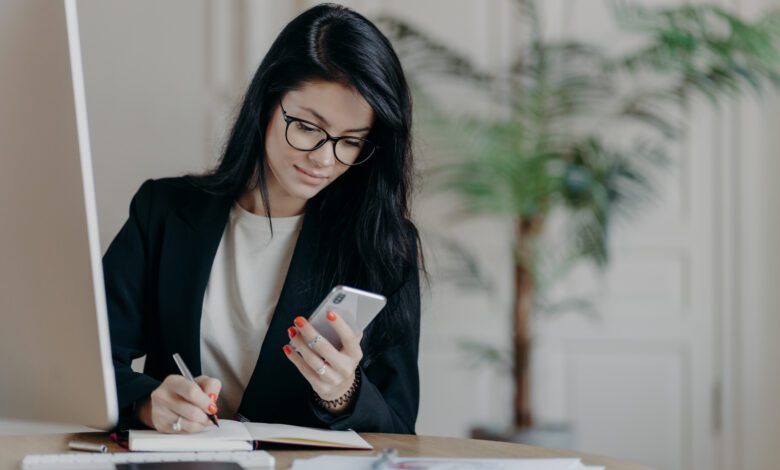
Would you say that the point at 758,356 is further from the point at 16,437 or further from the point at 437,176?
the point at 16,437

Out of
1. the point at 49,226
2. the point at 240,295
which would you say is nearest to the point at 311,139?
the point at 240,295

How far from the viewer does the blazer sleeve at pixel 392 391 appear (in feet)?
4.73

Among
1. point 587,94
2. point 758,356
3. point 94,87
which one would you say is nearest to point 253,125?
point 587,94

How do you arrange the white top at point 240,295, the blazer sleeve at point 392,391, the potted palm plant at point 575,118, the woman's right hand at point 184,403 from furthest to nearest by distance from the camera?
the potted palm plant at point 575,118, the white top at point 240,295, the blazer sleeve at point 392,391, the woman's right hand at point 184,403

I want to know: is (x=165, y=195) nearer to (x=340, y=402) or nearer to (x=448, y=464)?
(x=340, y=402)

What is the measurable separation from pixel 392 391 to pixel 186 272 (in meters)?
0.41

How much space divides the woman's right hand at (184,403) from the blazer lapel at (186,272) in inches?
11.6

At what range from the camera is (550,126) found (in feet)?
10.3

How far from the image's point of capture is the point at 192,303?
64.2 inches

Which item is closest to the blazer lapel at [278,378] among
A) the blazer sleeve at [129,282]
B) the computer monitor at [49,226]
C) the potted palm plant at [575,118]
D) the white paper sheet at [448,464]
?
the blazer sleeve at [129,282]

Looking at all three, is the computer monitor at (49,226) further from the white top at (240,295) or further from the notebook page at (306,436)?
the white top at (240,295)

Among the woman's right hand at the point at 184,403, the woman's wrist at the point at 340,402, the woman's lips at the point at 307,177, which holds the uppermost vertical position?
the woman's lips at the point at 307,177

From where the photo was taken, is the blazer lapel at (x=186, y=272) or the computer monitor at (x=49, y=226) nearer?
the computer monitor at (x=49, y=226)

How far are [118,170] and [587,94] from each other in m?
1.60
